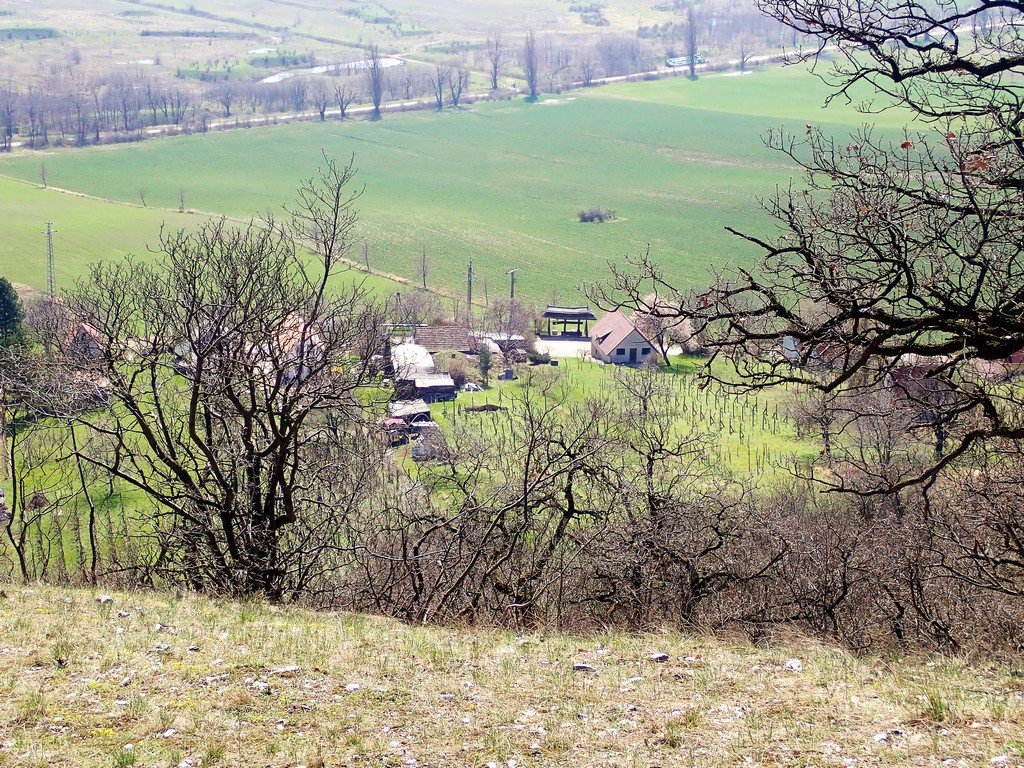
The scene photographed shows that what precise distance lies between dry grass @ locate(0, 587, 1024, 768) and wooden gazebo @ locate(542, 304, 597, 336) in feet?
184

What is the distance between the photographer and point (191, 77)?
527 feet

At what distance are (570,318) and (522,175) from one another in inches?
1753

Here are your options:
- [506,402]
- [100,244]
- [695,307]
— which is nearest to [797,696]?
[695,307]

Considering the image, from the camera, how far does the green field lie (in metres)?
78.2

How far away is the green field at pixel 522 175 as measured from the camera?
7825 cm

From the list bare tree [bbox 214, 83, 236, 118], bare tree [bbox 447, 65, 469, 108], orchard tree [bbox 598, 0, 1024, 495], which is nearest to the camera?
orchard tree [bbox 598, 0, 1024, 495]

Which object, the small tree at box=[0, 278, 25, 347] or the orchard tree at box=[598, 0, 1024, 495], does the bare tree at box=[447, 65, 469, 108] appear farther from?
the orchard tree at box=[598, 0, 1024, 495]

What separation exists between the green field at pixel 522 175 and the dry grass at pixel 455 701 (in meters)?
60.0

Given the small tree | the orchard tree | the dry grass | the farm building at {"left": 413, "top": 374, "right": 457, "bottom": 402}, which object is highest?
the orchard tree

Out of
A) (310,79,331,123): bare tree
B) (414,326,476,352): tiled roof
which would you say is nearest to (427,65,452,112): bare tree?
(310,79,331,123): bare tree

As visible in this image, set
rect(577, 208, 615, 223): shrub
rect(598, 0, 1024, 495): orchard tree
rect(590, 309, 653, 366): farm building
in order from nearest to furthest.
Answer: rect(598, 0, 1024, 495): orchard tree < rect(590, 309, 653, 366): farm building < rect(577, 208, 615, 223): shrub

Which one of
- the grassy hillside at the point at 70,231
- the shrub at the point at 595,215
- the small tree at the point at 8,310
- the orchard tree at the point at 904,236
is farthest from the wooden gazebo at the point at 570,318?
the orchard tree at the point at 904,236

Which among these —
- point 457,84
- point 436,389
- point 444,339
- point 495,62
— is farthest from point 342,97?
point 436,389

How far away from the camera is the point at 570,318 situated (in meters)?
66.0
